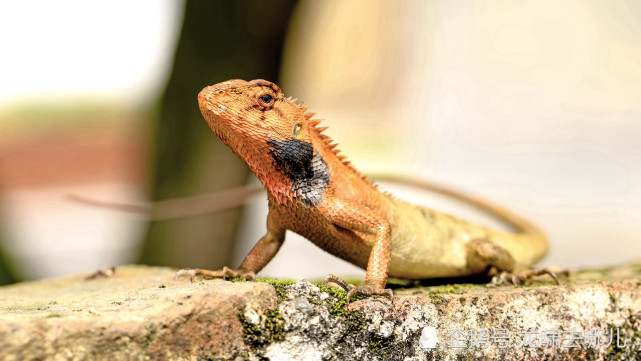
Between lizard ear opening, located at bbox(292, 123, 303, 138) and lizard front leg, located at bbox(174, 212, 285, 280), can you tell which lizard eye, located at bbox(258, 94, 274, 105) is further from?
lizard front leg, located at bbox(174, 212, 285, 280)

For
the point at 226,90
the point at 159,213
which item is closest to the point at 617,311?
the point at 226,90

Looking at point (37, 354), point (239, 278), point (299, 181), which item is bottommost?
point (37, 354)

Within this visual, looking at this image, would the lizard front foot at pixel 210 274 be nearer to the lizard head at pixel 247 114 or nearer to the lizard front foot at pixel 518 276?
the lizard head at pixel 247 114

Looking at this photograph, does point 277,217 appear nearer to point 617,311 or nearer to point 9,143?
point 617,311

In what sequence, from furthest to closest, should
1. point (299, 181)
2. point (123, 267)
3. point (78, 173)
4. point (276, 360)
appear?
point (78, 173) → point (123, 267) → point (299, 181) → point (276, 360)

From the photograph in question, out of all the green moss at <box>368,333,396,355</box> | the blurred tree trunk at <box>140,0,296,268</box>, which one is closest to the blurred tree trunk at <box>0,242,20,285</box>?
the blurred tree trunk at <box>140,0,296,268</box>

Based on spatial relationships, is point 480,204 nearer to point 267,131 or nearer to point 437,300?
point 437,300

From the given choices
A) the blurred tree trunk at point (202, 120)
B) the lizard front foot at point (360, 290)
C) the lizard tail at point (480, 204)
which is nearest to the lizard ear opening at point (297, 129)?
the lizard front foot at point (360, 290)
